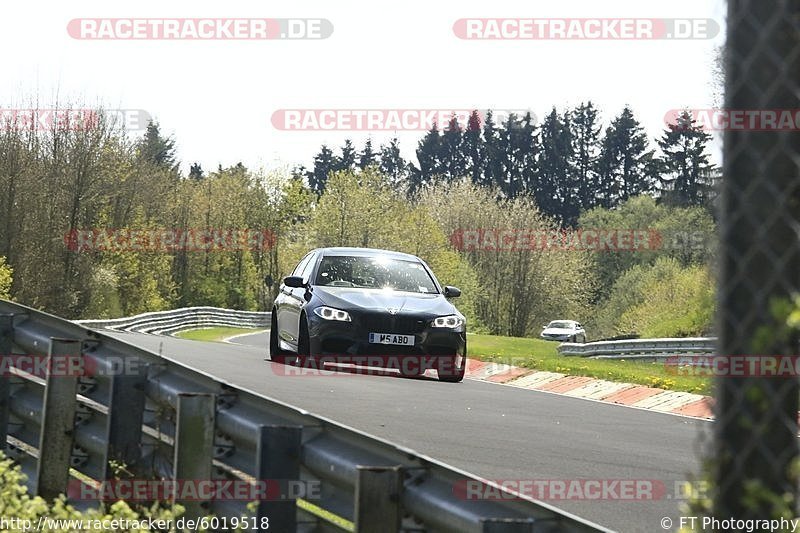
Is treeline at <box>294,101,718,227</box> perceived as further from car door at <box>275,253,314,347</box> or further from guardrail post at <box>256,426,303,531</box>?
guardrail post at <box>256,426,303,531</box>

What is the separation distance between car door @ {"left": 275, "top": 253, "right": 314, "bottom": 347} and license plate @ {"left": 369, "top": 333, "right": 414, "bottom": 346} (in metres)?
1.18

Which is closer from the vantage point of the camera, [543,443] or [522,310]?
[543,443]

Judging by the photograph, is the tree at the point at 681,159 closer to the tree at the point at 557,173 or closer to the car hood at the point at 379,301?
the tree at the point at 557,173

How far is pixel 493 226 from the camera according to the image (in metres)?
78.1

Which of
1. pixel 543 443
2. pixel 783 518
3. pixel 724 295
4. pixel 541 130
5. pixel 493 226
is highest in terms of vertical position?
pixel 541 130

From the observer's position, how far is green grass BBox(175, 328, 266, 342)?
48531 millimetres

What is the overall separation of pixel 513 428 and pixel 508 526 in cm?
882

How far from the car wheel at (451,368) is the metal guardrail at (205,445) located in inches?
362

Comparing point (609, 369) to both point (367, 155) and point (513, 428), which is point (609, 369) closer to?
point (513, 428)

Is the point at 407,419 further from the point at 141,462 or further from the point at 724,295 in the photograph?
the point at 724,295

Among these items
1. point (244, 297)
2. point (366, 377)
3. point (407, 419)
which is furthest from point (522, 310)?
point (407, 419)

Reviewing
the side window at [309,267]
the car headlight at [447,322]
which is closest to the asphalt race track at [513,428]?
the car headlight at [447,322]

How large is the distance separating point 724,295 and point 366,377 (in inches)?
577

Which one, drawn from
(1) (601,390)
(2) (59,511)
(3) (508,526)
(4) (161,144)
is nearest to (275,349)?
(1) (601,390)
